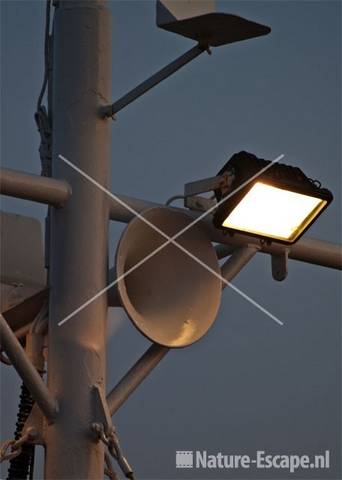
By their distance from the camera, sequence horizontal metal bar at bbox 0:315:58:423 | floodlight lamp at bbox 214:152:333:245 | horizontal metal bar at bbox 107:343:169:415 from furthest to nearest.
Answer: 1. floodlight lamp at bbox 214:152:333:245
2. horizontal metal bar at bbox 107:343:169:415
3. horizontal metal bar at bbox 0:315:58:423

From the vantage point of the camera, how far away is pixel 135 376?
5953 millimetres

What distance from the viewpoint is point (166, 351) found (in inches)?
238

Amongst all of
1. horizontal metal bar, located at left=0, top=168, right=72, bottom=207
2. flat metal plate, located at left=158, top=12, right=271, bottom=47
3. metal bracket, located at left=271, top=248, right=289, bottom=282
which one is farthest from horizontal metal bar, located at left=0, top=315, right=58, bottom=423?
metal bracket, located at left=271, top=248, right=289, bottom=282

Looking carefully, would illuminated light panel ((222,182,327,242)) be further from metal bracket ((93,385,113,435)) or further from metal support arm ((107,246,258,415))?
metal bracket ((93,385,113,435))

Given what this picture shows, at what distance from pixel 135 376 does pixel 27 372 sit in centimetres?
56

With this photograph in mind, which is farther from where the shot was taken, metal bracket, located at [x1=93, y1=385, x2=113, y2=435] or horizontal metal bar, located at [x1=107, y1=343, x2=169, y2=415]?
horizontal metal bar, located at [x1=107, y1=343, x2=169, y2=415]

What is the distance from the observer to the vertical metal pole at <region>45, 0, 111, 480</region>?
5723mm

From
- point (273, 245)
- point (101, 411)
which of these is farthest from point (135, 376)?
point (273, 245)

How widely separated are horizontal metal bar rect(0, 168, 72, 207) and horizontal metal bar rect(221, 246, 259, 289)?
2.94 ft

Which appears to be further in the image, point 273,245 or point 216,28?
point 273,245

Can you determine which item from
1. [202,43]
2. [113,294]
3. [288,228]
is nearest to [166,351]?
[113,294]

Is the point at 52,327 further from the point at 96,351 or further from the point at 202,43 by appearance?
the point at 202,43

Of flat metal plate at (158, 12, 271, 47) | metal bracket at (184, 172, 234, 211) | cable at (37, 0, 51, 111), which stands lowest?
metal bracket at (184, 172, 234, 211)

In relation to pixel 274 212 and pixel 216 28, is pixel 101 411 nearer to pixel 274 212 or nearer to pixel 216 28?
pixel 274 212
